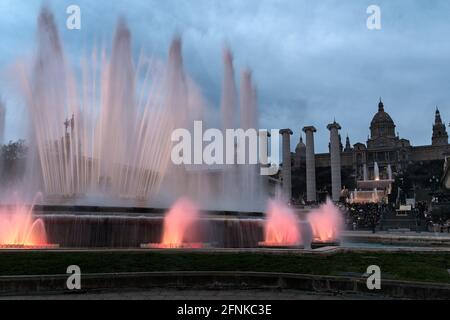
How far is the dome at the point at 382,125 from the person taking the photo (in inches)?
5797

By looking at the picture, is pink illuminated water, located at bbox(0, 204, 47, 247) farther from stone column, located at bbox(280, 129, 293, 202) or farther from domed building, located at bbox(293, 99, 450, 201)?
domed building, located at bbox(293, 99, 450, 201)

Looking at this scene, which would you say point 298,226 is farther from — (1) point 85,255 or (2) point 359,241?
(1) point 85,255

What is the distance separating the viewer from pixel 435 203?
5897 centimetres

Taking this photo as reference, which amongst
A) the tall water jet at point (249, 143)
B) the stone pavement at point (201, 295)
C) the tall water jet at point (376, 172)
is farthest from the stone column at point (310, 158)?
the stone pavement at point (201, 295)

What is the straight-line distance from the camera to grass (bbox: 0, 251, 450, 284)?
11.0 m

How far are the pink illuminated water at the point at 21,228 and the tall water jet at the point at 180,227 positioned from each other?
Result: 15.0ft

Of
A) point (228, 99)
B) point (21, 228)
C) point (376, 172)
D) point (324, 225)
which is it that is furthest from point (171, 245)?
point (376, 172)

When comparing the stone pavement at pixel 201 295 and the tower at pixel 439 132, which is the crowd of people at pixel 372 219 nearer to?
the stone pavement at pixel 201 295

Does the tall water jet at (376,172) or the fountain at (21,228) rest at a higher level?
the tall water jet at (376,172)

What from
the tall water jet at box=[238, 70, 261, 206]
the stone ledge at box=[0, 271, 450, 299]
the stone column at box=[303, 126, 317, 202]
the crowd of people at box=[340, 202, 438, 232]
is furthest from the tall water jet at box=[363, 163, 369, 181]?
the stone ledge at box=[0, 271, 450, 299]

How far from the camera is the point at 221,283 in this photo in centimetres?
1037

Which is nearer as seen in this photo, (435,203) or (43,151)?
(43,151)
